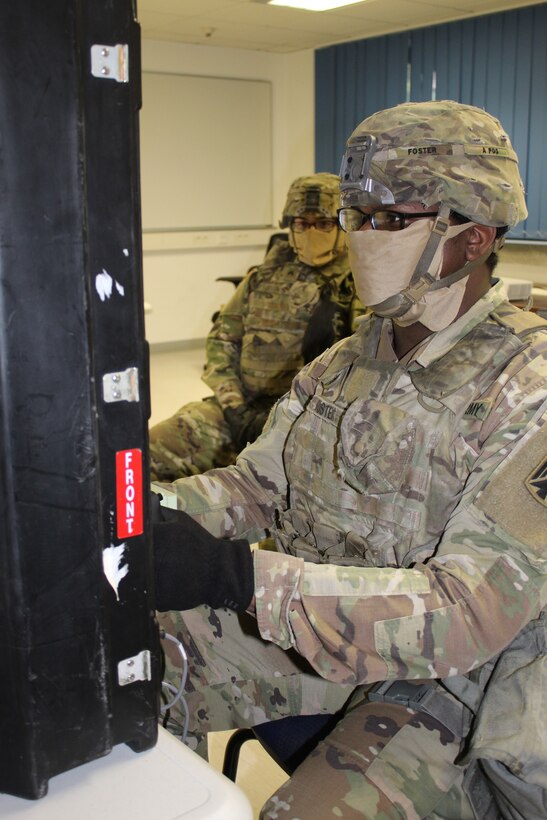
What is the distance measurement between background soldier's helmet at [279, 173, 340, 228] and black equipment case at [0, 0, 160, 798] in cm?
270

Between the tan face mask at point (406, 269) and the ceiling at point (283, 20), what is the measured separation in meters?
4.58

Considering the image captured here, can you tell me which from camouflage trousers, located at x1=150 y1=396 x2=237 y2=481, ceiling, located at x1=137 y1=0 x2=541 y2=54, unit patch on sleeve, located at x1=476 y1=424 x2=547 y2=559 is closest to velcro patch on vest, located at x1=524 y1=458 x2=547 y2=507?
unit patch on sleeve, located at x1=476 y1=424 x2=547 y2=559

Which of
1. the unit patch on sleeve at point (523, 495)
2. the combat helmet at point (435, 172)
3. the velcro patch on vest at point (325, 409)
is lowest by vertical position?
the unit patch on sleeve at point (523, 495)

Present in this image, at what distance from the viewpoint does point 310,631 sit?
1087mm

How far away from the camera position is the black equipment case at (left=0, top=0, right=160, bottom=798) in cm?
65

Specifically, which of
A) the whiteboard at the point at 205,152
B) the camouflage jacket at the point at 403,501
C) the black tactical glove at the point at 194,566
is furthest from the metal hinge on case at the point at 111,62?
the whiteboard at the point at 205,152

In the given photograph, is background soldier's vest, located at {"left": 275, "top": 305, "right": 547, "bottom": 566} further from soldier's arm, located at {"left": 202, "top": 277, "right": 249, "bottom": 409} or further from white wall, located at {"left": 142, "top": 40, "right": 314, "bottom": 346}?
white wall, located at {"left": 142, "top": 40, "right": 314, "bottom": 346}

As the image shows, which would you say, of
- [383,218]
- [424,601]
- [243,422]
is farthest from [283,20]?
[424,601]

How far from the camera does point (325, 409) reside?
1.46 m

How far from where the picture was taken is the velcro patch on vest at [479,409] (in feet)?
3.97

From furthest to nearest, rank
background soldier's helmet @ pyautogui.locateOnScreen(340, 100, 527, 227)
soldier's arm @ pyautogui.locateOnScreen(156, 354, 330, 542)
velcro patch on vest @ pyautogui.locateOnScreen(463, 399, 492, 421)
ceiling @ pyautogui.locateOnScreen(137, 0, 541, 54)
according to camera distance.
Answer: ceiling @ pyautogui.locateOnScreen(137, 0, 541, 54) < soldier's arm @ pyautogui.locateOnScreen(156, 354, 330, 542) < background soldier's helmet @ pyautogui.locateOnScreen(340, 100, 527, 227) < velcro patch on vest @ pyautogui.locateOnScreen(463, 399, 492, 421)

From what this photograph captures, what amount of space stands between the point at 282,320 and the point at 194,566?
2.41 m

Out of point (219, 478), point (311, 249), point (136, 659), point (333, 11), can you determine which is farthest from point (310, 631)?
point (333, 11)

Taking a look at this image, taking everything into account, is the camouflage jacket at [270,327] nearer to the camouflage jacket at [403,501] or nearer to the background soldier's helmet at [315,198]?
the background soldier's helmet at [315,198]
